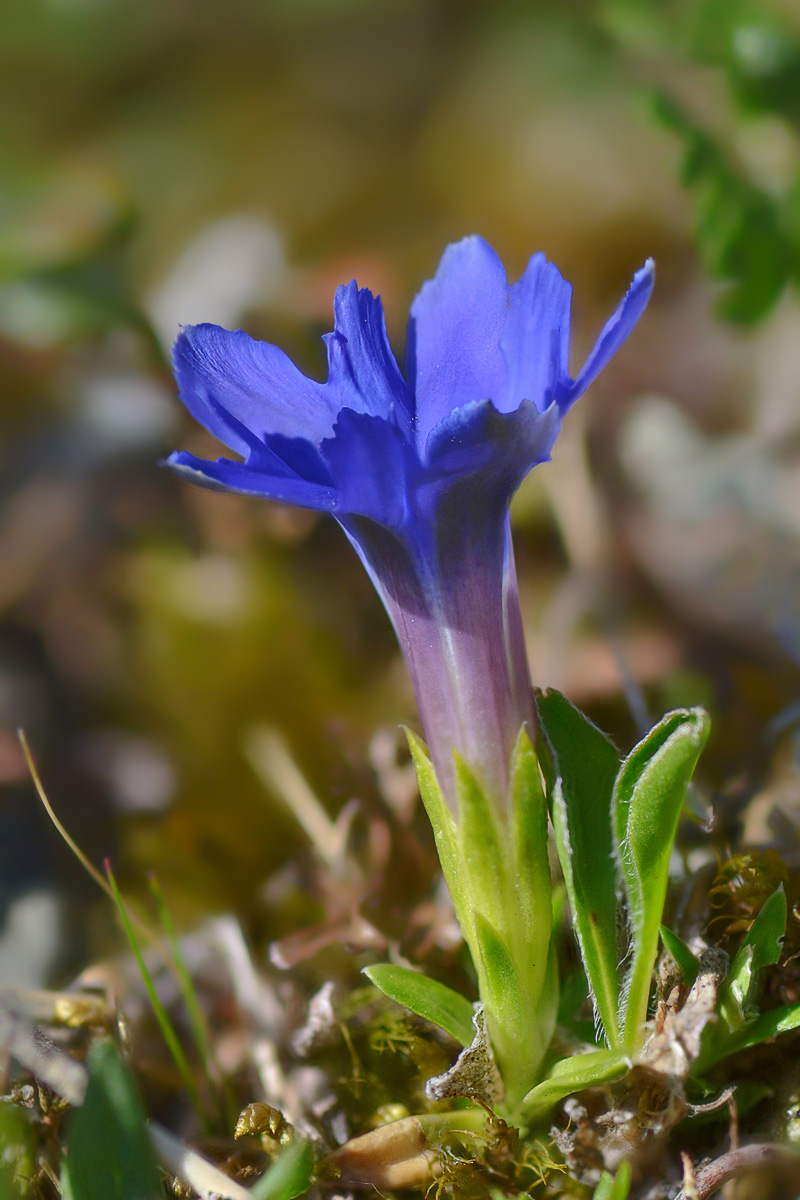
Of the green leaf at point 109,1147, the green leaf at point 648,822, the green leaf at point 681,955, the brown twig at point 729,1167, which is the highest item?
the green leaf at point 648,822

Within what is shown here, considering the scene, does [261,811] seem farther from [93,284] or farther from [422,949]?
[93,284]

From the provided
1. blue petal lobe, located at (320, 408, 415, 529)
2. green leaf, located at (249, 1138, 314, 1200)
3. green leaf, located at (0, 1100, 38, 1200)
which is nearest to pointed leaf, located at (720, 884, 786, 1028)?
green leaf, located at (249, 1138, 314, 1200)

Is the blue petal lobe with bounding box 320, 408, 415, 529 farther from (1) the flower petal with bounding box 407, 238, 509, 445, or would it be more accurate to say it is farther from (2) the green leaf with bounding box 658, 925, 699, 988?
(2) the green leaf with bounding box 658, 925, 699, 988

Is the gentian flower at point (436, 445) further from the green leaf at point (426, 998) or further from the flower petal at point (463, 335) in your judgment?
the green leaf at point (426, 998)

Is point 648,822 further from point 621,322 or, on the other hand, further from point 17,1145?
point 17,1145

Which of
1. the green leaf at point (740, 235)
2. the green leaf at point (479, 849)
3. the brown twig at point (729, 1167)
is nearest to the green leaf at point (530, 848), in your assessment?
the green leaf at point (479, 849)

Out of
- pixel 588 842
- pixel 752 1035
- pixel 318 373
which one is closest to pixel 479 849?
pixel 588 842
